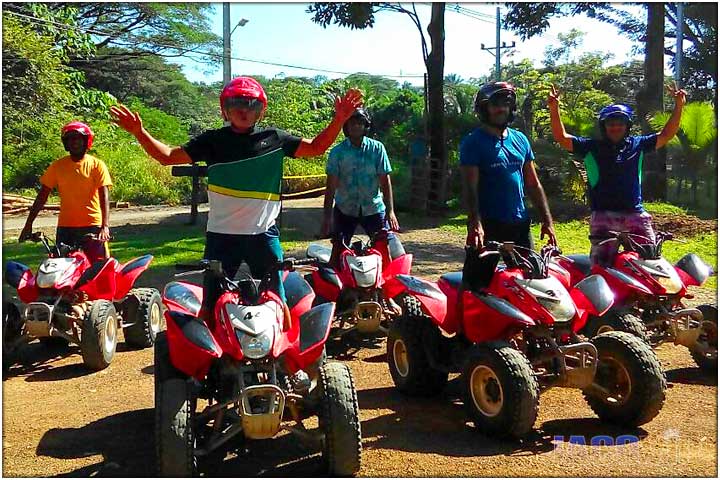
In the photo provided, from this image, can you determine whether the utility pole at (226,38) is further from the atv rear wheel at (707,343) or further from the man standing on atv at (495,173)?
the atv rear wheel at (707,343)

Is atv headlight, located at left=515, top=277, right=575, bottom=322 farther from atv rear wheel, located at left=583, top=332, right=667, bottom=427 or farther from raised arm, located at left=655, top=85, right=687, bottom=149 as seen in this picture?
raised arm, located at left=655, top=85, right=687, bottom=149

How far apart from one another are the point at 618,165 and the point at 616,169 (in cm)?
3

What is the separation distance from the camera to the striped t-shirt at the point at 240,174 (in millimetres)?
4305

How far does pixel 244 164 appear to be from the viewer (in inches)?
169

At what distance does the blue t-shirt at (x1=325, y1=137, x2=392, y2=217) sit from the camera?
278 inches

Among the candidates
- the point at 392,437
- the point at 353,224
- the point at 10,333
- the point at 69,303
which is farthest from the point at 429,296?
the point at 10,333

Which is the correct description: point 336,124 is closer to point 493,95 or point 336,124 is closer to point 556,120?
point 493,95

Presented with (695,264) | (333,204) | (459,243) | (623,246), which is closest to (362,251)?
(333,204)

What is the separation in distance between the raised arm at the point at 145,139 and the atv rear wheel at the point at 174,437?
52.0 inches

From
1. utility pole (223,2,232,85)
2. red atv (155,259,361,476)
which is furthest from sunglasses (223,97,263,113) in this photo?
utility pole (223,2,232,85)

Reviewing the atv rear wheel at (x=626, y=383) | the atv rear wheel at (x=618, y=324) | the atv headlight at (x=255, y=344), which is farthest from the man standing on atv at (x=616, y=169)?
the atv headlight at (x=255, y=344)

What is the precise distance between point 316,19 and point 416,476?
516 inches

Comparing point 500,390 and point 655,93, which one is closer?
point 500,390

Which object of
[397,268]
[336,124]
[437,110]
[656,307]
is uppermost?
[437,110]
